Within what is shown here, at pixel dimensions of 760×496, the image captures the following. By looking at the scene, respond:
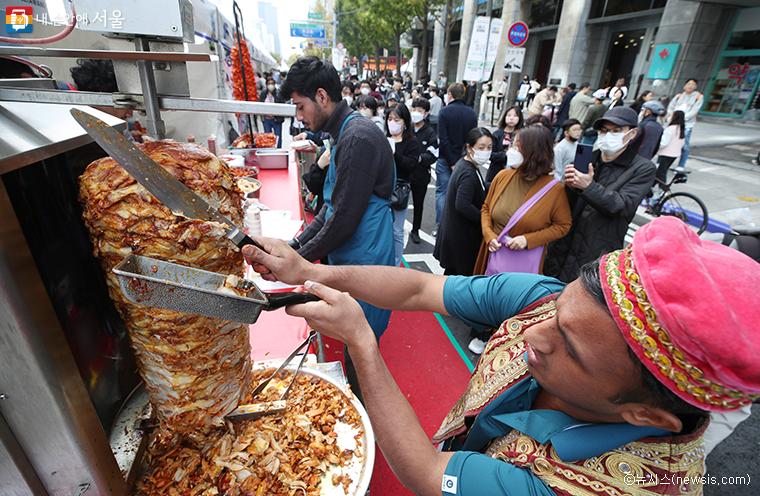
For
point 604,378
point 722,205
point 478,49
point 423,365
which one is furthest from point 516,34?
point 604,378

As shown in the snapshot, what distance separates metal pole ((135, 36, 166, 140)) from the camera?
96 cm

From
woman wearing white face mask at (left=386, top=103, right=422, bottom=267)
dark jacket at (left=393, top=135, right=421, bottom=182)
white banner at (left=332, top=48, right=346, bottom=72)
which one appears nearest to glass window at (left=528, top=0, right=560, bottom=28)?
white banner at (left=332, top=48, right=346, bottom=72)

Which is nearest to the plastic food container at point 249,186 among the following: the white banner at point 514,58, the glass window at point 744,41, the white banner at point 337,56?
the white banner at point 514,58

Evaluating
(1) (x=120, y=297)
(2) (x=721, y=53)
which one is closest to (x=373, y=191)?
(1) (x=120, y=297)

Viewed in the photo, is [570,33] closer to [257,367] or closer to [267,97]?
[267,97]

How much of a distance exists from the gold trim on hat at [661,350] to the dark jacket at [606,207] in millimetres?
2531

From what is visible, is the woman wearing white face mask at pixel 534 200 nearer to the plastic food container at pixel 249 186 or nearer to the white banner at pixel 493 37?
the plastic food container at pixel 249 186

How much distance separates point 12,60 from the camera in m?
1.31

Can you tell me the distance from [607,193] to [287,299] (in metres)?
3.05

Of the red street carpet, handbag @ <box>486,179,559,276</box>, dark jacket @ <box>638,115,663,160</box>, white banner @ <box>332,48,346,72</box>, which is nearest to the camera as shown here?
the red street carpet

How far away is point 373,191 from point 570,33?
61.4ft

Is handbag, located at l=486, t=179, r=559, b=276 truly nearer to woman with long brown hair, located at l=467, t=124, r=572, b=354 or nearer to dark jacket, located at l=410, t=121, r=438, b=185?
woman with long brown hair, located at l=467, t=124, r=572, b=354

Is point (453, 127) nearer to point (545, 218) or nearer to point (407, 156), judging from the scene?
point (407, 156)
